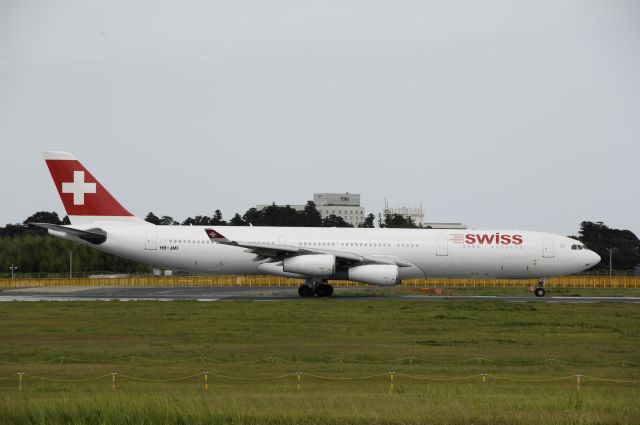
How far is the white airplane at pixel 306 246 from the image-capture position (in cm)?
4678

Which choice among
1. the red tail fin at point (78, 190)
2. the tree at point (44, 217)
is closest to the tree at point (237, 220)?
the tree at point (44, 217)

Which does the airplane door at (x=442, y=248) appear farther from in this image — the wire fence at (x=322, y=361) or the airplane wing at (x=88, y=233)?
the wire fence at (x=322, y=361)

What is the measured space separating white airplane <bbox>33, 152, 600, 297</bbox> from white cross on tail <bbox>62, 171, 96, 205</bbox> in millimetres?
55

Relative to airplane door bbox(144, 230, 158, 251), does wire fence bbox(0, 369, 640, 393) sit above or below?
below

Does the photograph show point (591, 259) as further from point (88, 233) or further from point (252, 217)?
point (252, 217)

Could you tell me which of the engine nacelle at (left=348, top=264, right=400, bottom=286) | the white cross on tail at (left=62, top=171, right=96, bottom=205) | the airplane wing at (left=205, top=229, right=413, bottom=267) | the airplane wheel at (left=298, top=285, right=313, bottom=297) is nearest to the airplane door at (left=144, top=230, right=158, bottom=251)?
the airplane wing at (left=205, top=229, right=413, bottom=267)

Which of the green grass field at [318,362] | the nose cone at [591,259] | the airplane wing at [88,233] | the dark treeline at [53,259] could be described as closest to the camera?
the green grass field at [318,362]

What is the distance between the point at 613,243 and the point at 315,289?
97.7 meters

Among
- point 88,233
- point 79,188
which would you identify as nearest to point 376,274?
point 88,233

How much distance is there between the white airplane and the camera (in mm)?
46781

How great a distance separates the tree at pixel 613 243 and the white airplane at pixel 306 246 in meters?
73.1

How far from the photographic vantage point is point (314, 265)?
147 feet

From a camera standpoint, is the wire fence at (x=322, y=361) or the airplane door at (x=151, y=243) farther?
the airplane door at (x=151, y=243)

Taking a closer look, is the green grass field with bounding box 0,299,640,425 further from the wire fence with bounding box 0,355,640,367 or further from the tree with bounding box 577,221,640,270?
the tree with bounding box 577,221,640,270
